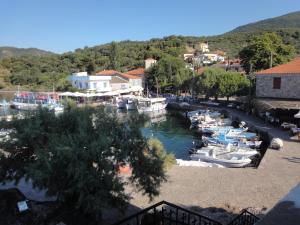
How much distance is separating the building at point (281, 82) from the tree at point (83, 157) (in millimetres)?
31793

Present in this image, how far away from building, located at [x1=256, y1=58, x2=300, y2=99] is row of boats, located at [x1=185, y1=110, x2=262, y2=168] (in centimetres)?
575

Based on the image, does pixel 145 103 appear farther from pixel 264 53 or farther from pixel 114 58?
pixel 114 58

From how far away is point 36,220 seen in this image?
1040 cm

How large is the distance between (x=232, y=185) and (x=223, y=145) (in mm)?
12454

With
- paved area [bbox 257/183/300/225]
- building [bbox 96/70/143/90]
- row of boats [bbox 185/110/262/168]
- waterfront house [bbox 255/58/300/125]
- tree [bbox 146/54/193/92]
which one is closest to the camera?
paved area [bbox 257/183/300/225]

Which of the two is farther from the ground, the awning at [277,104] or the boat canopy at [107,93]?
the boat canopy at [107,93]

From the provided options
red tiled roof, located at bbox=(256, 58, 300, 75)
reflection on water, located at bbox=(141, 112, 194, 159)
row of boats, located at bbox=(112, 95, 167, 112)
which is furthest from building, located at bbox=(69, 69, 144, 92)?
red tiled roof, located at bbox=(256, 58, 300, 75)

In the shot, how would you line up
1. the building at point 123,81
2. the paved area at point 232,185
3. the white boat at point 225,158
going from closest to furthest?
the paved area at point 232,185 < the white boat at point 225,158 < the building at point 123,81

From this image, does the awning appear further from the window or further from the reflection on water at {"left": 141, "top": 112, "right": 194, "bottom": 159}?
the reflection on water at {"left": 141, "top": 112, "right": 194, "bottom": 159}

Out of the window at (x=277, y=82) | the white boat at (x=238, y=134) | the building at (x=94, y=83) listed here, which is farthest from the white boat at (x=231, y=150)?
the building at (x=94, y=83)

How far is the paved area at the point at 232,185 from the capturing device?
14.6 meters

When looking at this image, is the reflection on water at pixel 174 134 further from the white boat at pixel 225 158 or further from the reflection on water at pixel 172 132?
the white boat at pixel 225 158

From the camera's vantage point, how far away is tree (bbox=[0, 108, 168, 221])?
343 inches

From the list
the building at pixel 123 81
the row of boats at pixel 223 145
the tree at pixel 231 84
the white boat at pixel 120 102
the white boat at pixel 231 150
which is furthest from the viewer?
the building at pixel 123 81
